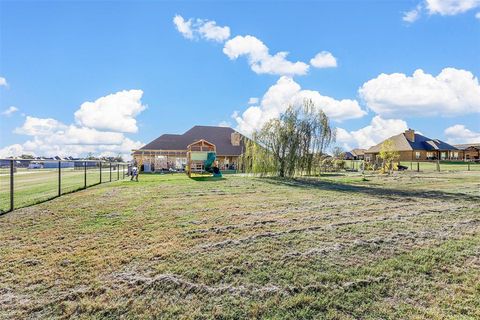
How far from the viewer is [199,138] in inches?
1582

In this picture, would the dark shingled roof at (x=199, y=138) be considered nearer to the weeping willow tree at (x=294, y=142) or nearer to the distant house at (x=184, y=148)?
the distant house at (x=184, y=148)

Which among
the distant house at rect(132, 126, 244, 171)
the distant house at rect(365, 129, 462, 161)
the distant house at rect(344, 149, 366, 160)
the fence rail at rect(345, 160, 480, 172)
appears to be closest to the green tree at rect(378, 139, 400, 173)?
the fence rail at rect(345, 160, 480, 172)

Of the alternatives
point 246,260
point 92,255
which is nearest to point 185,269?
point 246,260

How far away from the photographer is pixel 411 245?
4.25 metres

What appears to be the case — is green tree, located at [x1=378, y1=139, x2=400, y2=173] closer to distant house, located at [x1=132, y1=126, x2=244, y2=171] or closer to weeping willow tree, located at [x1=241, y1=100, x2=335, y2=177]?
weeping willow tree, located at [x1=241, y1=100, x2=335, y2=177]

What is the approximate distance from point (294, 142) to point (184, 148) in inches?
868

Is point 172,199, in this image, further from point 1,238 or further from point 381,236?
point 381,236

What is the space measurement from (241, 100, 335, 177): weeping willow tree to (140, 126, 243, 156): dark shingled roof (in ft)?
61.3

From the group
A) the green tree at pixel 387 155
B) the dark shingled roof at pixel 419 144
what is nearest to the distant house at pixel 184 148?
the green tree at pixel 387 155

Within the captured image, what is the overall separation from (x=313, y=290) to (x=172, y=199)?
637cm

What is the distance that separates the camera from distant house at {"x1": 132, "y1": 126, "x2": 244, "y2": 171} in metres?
32.2

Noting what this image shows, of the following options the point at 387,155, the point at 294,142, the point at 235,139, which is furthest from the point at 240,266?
the point at 235,139

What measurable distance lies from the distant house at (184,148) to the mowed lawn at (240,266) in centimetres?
2635

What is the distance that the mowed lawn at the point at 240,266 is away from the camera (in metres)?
2.66
